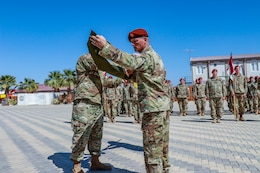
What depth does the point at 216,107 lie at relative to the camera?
37.9 ft

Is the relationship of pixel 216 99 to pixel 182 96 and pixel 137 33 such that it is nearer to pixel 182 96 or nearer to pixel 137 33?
pixel 182 96

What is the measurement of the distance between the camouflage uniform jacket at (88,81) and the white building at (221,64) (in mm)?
48587

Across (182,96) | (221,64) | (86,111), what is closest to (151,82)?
(86,111)

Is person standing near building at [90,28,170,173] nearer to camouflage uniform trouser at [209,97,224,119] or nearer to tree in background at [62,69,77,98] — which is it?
camouflage uniform trouser at [209,97,224,119]

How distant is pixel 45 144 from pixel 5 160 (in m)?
1.91

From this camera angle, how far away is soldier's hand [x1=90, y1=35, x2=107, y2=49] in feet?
8.86

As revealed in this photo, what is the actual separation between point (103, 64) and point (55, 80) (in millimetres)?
55712

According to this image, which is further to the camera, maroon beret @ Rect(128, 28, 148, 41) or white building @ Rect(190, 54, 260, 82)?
white building @ Rect(190, 54, 260, 82)

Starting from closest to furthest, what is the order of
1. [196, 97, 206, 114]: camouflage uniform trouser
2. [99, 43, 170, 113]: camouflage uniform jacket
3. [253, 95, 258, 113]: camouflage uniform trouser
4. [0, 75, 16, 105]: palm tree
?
[99, 43, 170, 113]: camouflage uniform jacket, [253, 95, 258, 113]: camouflage uniform trouser, [196, 97, 206, 114]: camouflage uniform trouser, [0, 75, 16, 105]: palm tree

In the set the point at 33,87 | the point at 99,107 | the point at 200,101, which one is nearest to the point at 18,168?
the point at 99,107

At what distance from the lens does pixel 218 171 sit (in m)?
4.43

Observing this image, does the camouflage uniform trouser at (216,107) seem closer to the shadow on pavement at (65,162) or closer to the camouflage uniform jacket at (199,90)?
the camouflage uniform jacket at (199,90)

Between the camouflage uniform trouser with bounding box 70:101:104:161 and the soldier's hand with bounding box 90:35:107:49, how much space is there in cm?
175

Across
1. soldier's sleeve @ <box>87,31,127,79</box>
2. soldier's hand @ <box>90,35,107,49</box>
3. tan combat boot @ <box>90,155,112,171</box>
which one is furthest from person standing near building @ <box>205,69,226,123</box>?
soldier's hand @ <box>90,35,107,49</box>
